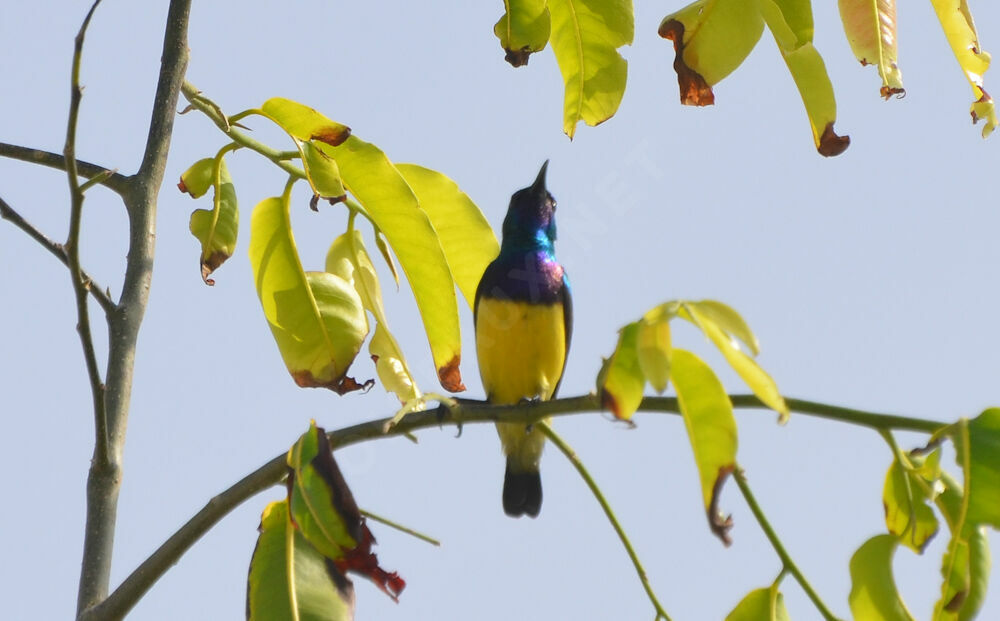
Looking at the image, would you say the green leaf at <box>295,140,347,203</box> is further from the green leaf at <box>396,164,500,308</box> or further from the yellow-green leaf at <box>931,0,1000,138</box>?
the yellow-green leaf at <box>931,0,1000,138</box>

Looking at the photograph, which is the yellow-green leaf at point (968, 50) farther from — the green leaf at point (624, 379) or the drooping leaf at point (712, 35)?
the green leaf at point (624, 379)

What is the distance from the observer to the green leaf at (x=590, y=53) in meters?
2.24

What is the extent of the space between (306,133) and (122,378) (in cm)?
54

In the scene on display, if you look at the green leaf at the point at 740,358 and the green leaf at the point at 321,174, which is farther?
the green leaf at the point at 321,174

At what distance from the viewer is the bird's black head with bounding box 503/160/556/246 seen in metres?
4.62

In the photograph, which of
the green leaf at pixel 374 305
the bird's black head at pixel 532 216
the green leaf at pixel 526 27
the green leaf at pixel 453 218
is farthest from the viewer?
the bird's black head at pixel 532 216

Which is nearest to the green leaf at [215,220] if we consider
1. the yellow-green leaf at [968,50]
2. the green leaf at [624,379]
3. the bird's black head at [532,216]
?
the green leaf at [624,379]

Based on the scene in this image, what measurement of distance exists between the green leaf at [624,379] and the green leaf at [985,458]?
38 cm

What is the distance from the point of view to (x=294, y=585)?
1810 mm

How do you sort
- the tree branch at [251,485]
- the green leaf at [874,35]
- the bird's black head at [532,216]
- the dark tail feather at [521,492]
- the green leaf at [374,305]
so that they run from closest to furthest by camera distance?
1. the tree branch at [251,485]
2. the green leaf at [874,35]
3. the green leaf at [374,305]
4. the dark tail feather at [521,492]
5. the bird's black head at [532,216]

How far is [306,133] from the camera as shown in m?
2.13

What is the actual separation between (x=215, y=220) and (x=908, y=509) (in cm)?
126

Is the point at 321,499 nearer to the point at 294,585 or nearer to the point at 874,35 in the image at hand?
the point at 294,585

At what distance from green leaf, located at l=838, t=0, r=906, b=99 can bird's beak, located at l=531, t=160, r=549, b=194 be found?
2.81m
